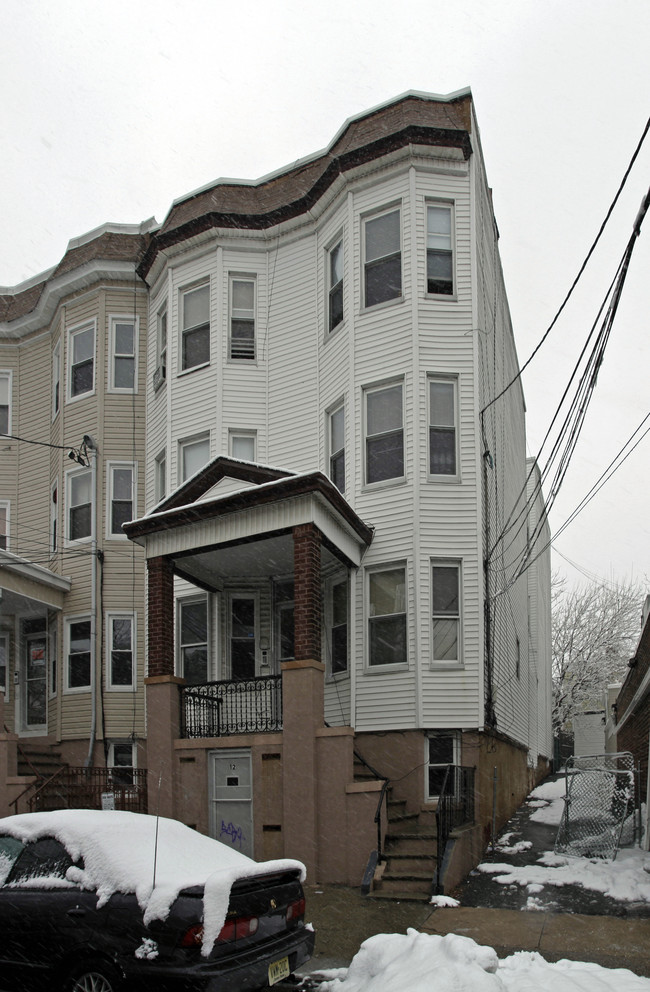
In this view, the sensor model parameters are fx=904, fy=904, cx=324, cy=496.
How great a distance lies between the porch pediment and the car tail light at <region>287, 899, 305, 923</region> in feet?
19.7

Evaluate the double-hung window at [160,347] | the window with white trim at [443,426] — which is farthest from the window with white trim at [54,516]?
the window with white trim at [443,426]

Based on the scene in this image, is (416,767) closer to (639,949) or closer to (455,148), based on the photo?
(639,949)

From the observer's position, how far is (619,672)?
159 ft

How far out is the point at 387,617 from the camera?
1413 cm

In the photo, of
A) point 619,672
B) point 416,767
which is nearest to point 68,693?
point 416,767

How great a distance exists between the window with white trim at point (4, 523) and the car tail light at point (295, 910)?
15731 mm

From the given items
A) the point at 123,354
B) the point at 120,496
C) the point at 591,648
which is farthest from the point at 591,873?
the point at 591,648

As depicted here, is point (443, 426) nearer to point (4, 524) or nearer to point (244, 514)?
point (244, 514)

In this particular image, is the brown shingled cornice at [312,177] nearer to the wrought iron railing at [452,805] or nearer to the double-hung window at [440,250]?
the double-hung window at [440,250]

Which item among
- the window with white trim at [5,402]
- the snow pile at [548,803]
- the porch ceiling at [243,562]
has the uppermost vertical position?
the window with white trim at [5,402]

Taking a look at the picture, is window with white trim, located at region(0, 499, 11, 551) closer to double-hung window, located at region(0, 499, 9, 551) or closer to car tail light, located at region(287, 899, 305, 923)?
double-hung window, located at region(0, 499, 9, 551)

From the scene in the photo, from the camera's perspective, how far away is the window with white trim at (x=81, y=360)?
65.4ft

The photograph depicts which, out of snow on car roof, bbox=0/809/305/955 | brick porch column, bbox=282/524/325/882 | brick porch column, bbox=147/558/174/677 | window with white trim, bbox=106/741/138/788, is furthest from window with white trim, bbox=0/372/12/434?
snow on car roof, bbox=0/809/305/955

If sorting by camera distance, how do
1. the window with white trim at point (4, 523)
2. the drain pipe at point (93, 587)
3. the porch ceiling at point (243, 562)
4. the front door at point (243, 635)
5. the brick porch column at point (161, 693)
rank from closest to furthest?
the brick porch column at point (161, 693) < the porch ceiling at point (243, 562) < the front door at point (243, 635) < the drain pipe at point (93, 587) < the window with white trim at point (4, 523)
